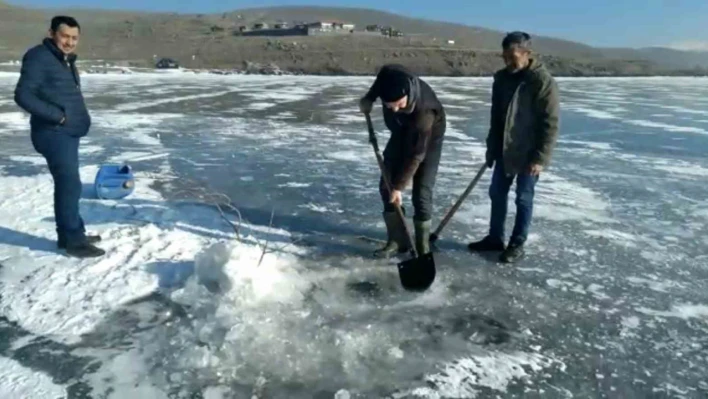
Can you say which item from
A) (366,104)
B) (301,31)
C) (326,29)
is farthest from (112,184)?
(326,29)

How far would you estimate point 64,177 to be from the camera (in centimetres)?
445

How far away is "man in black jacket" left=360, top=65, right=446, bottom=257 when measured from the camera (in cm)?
405

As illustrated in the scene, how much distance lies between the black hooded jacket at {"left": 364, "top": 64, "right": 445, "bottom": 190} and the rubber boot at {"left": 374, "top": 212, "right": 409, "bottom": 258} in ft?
1.34

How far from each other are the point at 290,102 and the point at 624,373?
1540 centimetres

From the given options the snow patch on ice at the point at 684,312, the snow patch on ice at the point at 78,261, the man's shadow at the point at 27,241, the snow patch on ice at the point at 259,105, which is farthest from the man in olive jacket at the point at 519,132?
the snow patch on ice at the point at 259,105

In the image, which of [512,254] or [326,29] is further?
[326,29]

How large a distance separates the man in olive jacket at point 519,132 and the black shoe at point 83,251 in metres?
2.93

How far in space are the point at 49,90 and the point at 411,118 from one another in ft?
8.03

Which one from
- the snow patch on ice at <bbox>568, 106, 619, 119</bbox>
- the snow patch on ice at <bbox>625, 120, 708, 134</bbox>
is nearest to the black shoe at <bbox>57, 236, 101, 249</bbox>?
the snow patch on ice at <bbox>625, 120, 708, 134</bbox>

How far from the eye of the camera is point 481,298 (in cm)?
411

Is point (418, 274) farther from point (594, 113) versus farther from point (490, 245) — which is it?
point (594, 113)

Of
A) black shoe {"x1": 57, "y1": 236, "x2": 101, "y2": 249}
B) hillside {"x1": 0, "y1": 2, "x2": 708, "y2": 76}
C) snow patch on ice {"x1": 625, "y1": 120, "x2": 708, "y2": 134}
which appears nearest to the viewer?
black shoe {"x1": 57, "y1": 236, "x2": 101, "y2": 249}

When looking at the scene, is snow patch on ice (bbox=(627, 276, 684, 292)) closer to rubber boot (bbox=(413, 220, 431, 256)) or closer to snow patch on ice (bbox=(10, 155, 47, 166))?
rubber boot (bbox=(413, 220, 431, 256))

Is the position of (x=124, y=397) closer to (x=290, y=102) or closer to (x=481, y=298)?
(x=481, y=298)
